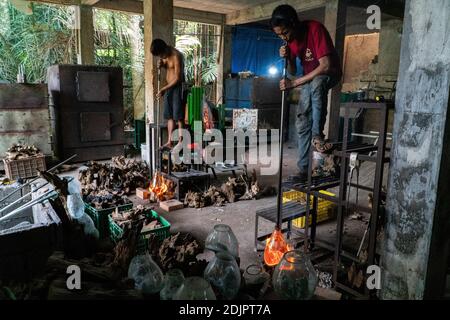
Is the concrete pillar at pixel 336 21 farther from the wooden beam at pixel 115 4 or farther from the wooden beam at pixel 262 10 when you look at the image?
the wooden beam at pixel 115 4

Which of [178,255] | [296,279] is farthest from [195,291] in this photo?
[178,255]

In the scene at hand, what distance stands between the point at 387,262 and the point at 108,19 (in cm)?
1251

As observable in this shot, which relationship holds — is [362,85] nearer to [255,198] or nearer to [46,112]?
[255,198]

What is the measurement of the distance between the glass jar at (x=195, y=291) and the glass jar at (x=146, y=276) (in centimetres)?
38

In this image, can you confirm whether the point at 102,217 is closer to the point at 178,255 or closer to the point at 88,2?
the point at 178,255

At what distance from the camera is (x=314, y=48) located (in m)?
3.79

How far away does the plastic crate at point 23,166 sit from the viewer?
7.05 m

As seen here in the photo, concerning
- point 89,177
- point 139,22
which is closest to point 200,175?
point 89,177

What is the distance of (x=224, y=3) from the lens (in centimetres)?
1016

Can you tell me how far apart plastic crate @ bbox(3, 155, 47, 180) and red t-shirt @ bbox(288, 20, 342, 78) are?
5852 mm

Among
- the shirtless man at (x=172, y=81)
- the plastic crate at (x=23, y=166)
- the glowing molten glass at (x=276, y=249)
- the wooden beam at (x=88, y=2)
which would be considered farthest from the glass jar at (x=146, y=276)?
the wooden beam at (x=88, y=2)

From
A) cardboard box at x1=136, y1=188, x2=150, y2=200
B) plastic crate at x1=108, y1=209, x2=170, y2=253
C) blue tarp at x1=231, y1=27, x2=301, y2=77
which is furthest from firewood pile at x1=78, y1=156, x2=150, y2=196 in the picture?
blue tarp at x1=231, y1=27, x2=301, y2=77

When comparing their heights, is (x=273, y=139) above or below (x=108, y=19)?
below

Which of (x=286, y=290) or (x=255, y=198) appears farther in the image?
(x=255, y=198)
